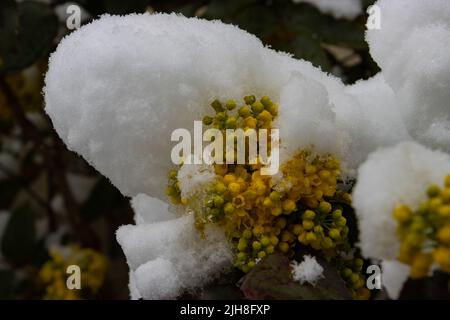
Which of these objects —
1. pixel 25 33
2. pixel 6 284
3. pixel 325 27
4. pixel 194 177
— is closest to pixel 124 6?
pixel 25 33

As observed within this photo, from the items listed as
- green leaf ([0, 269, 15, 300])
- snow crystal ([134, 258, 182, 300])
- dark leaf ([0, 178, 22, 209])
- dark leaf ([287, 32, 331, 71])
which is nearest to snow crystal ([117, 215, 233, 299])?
snow crystal ([134, 258, 182, 300])

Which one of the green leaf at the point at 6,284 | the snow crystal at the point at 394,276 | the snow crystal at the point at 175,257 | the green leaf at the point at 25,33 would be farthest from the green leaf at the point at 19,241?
the snow crystal at the point at 394,276

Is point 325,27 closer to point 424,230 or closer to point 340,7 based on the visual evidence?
point 340,7

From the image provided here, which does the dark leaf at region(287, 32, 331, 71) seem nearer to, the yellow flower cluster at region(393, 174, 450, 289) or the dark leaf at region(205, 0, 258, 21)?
the dark leaf at region(205, 0, 258, 21)

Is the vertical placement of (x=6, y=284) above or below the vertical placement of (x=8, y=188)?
below

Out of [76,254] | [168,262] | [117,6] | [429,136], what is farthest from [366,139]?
[76,254]

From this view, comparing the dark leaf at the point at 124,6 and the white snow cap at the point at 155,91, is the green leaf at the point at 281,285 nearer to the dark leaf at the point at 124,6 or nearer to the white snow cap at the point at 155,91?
the white snow cap at the point at 155,91
